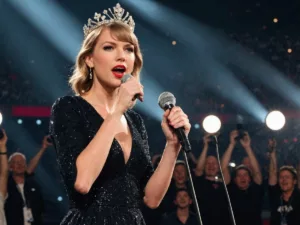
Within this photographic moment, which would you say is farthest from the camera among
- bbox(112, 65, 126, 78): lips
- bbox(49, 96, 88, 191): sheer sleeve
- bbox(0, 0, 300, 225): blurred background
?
bbox(0, 0, 300, 225): blurred background

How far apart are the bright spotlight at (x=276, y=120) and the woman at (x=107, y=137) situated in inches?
128

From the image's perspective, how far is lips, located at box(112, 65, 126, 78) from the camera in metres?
1.99

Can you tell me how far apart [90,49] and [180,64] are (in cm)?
839

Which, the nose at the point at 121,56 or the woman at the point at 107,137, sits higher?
the nose at the point at 121,56

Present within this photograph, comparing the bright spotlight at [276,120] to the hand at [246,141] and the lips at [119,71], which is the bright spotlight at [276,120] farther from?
the lips at [119,71]

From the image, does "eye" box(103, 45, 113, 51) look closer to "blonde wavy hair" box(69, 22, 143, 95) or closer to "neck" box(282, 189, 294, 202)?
"blonde wavy hair" box(69, 22, 143, 95)

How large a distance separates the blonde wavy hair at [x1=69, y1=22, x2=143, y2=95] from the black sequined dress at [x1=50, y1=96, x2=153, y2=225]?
0.40 feet

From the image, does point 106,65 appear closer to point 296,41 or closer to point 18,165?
point 18,165

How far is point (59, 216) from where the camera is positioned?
25.7ft

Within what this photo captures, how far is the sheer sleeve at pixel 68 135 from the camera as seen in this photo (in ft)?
6.15

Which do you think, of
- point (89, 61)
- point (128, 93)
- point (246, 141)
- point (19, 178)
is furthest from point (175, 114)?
point (246, 141)

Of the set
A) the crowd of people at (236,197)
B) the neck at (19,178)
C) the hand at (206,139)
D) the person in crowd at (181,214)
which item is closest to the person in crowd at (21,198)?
the neck at (19,178)

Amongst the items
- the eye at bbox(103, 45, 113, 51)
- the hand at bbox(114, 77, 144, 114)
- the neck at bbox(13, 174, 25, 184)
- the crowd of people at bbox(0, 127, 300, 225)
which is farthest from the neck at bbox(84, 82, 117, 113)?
the neck at bbox(13, 174, 25, 184)

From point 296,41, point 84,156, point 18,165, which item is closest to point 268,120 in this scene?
point 18,165
